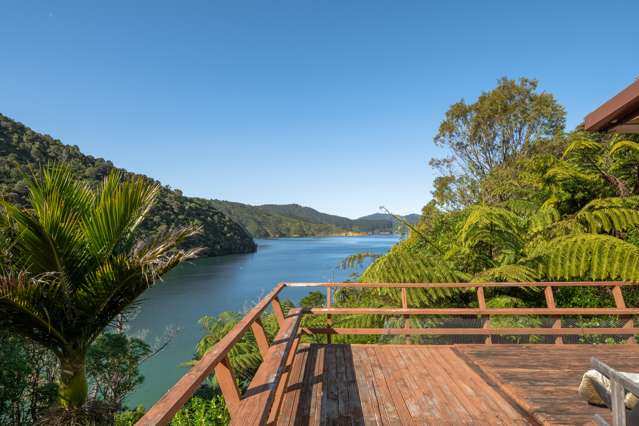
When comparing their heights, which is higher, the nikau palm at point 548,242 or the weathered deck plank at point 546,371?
the nikau palm at point 548,242

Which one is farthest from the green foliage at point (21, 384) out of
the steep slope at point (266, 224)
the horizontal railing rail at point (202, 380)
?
the steep slope at point (266, 224)

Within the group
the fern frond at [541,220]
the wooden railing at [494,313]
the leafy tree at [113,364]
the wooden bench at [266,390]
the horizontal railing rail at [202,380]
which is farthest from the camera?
the leafy tree at [113,364]

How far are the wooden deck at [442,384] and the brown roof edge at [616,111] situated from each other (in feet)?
6.44

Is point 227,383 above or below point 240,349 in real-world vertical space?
above

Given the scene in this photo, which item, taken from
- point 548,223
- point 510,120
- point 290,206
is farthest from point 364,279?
point 290,206

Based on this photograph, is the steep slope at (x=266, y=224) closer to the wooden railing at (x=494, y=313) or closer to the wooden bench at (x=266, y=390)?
the wooden railing at (x=494, y=313)

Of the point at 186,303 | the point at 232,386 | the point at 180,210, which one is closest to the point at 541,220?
the point at 232,386

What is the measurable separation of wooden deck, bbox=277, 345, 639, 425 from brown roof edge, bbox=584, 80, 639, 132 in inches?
77.3

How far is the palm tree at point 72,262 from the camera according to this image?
9.69 ft

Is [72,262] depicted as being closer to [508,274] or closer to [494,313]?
[494,313]

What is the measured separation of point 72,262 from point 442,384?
383 cm

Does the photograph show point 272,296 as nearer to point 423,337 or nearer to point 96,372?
point 423,337

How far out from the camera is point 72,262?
3197 millimetres

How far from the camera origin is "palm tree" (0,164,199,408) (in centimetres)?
295
